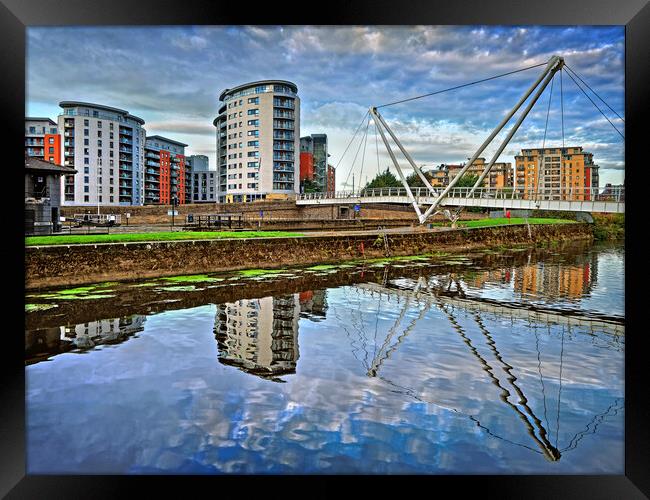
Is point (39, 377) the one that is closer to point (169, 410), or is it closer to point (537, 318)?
point (169, 410)

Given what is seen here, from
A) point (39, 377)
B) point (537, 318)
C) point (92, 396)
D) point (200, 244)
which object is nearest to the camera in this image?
point (92, 396)

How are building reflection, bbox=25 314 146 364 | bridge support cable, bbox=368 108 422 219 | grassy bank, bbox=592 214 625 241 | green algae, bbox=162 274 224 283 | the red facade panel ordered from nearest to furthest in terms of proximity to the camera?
building reflection, bbox=25 314 146 364 < green algae, bbox=162 274 224 283 < bridge support cable, bbox=368 108 422 219 < grassy bank, bbox=592 214 625 241 < the red facade panel

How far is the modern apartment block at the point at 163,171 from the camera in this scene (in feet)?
243

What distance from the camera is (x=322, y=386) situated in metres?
6.25

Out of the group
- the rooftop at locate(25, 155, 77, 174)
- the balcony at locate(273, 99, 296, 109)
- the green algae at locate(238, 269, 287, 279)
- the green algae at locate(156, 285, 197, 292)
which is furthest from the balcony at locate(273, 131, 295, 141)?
the green algae at locate(156, 285, 197, 292)

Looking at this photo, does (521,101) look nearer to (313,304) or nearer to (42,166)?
(313,304)

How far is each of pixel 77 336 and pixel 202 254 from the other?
7800 millimetres

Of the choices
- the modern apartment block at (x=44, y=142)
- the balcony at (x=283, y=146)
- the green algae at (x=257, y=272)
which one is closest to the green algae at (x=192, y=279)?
the green algae at (x=257, y=272)

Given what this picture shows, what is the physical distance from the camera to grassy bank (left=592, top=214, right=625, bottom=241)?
41219mm

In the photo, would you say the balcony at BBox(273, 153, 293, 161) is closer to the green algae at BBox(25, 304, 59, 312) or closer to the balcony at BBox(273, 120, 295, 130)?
the balcony at BBox(273, 120, 295, 130)

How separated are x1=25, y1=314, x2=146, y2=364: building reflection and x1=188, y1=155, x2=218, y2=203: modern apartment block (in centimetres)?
8354
